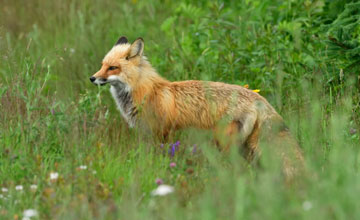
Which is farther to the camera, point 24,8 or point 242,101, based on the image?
point 24,8

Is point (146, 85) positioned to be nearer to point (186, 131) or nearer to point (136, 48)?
point (136, 48)

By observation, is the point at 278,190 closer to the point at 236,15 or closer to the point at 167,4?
the point at 236,15

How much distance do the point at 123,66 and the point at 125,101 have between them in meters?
0.40

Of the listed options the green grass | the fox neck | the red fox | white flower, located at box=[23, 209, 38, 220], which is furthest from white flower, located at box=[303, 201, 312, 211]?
the fox neck

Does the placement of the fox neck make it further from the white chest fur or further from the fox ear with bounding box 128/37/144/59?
the fox ear with bounding box 128/37/144/59

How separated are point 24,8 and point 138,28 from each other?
262 centimetres

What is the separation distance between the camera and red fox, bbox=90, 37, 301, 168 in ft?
18.7

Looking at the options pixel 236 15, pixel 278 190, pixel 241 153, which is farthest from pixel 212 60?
pixel 278 190

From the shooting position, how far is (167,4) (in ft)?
36.0

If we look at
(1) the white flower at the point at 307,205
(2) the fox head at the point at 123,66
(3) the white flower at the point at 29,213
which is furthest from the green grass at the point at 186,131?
(2) the fox head at the point at 123,66

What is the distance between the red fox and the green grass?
0.60 ft

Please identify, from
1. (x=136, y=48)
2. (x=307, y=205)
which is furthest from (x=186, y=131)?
(x=307, y=205)

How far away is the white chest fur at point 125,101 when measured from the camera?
6277mm

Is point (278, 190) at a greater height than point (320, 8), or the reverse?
point (320, 8)
